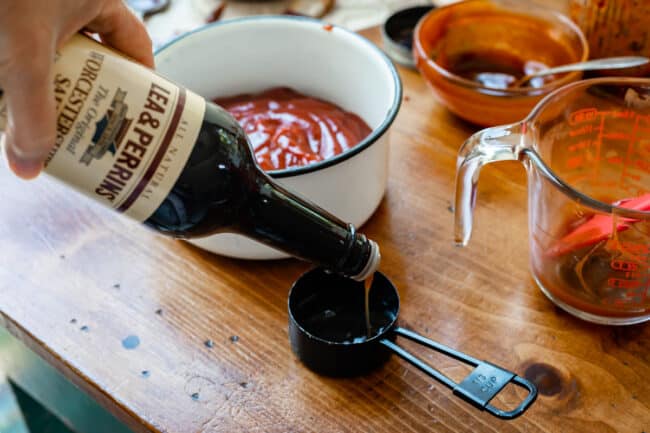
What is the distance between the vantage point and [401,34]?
1.17 meters

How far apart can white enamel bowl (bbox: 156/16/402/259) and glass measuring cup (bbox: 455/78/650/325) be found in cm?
11

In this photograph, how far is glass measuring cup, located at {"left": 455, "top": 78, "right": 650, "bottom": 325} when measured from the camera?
0.67 m

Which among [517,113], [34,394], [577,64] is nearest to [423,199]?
[517,113]

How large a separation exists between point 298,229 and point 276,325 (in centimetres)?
A: 18

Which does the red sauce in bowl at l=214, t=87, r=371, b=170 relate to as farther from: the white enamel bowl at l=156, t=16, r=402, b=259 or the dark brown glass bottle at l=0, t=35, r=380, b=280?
the dark brown glass bottle at l=0, t=35, r=380, b=280

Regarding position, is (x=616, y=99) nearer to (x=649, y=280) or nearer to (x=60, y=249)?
(x=649, y=280)

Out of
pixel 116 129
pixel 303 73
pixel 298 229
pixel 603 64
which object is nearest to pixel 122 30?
pixel 116 129

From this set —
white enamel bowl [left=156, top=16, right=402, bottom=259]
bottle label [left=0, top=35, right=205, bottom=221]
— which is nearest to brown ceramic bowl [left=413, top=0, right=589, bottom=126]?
white enamel bowl [left=156, top=16, right=402, bottom=259]

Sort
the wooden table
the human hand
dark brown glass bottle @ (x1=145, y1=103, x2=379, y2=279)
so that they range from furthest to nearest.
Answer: the wooden table → dark brown glass bottle @ (x1=145, y1=103, x2=379, y2=279) → the human hand

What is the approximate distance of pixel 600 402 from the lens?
655mm

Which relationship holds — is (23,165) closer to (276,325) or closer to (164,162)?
(164,162)

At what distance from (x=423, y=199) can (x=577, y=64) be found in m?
0.28

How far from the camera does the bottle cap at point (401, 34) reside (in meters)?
1.11

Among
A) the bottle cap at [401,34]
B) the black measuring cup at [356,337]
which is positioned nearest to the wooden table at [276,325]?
the black measuring cup at [356,337]
